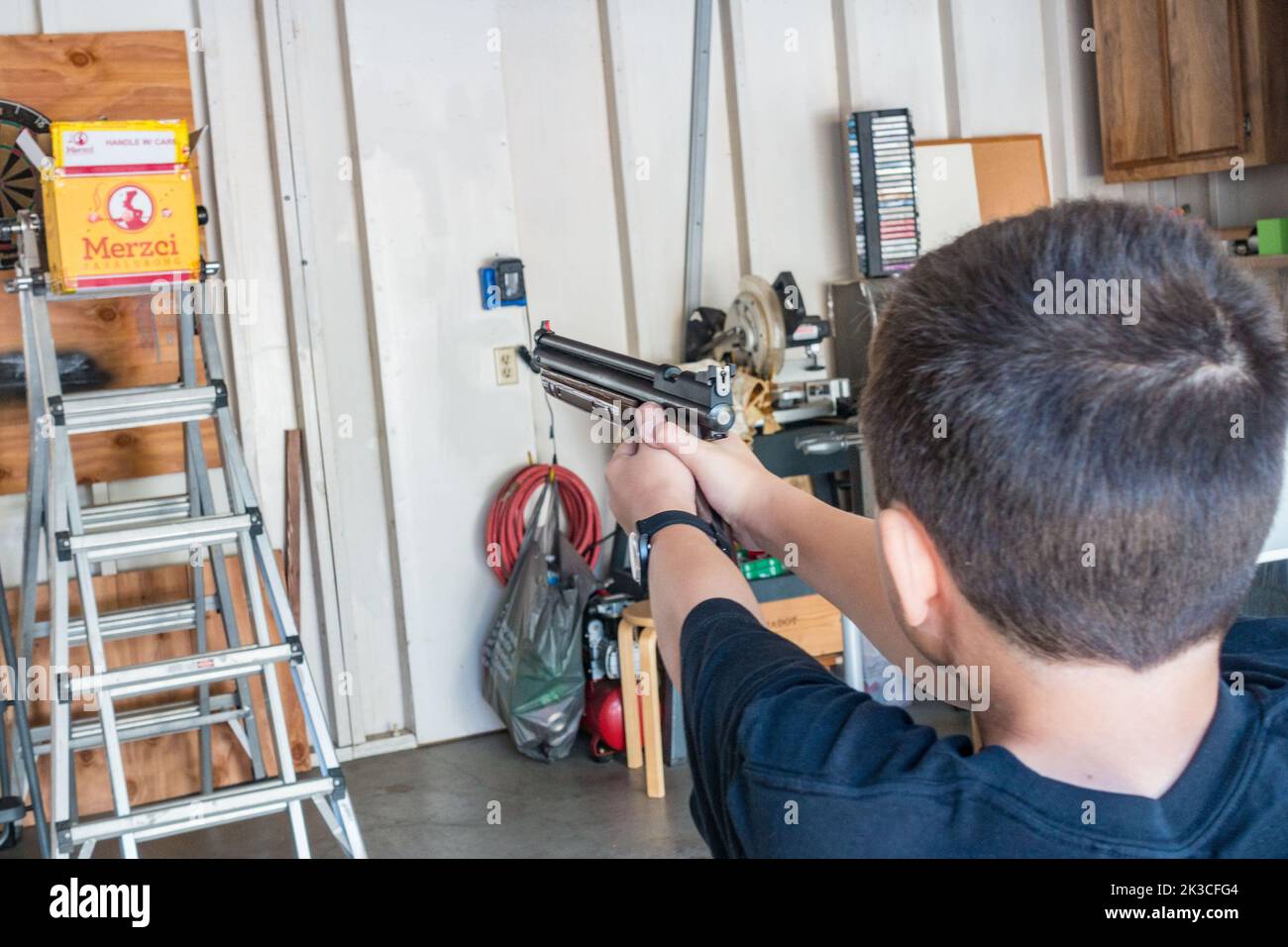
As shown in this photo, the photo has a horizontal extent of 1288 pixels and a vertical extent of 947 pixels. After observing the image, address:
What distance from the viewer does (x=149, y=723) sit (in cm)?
349

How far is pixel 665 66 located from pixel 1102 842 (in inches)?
170

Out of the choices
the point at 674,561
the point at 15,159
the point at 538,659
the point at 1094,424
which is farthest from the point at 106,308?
the point at 1094,424

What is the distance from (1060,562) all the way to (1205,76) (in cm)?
466

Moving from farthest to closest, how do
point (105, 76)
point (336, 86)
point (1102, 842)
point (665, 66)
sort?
point (665, 66), point (336, 86), point (105, 76), point (1102, 842)

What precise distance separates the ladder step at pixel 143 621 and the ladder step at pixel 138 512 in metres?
0.26

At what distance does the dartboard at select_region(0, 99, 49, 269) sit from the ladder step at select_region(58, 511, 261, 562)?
4.64 ft

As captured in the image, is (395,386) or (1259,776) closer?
(1259,776)

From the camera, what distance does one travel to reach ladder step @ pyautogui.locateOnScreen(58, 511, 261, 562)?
9.35ft

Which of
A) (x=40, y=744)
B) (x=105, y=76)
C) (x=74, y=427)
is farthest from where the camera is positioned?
(x=105, y=76)

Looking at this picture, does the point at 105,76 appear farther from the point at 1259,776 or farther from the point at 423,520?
the point at 1259,776

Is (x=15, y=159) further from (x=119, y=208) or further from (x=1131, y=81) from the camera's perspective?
(x=1131, y=81)

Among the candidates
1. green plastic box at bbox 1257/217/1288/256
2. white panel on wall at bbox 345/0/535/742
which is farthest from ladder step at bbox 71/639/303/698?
green plastic box at bbox 1257/217/1288/256
